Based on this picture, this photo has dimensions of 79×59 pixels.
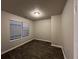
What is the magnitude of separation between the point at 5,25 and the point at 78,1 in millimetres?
3431

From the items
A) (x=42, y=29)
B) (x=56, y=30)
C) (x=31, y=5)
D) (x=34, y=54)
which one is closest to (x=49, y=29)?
(x=42, y=29)

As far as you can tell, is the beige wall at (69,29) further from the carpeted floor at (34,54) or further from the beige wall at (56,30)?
the beige wall at (56,30)

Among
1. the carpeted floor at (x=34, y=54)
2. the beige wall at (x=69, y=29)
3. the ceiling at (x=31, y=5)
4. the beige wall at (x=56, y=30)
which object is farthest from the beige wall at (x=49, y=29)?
the beige wall at (x=69, y=29)

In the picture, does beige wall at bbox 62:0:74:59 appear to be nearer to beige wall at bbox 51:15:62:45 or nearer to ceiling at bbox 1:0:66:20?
ceiling at bbox 1:0:66:20

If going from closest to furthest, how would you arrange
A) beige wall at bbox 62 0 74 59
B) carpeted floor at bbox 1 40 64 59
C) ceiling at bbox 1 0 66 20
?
beige wall at bbox 62 0 74 59 → ceiling at bbox 1 0 66 20 → carpeted floor at bbox 1 40 64 59

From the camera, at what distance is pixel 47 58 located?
2.62 metres

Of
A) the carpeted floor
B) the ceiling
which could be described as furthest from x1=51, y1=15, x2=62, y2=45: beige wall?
the ceiling

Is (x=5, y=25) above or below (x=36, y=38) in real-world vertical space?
above

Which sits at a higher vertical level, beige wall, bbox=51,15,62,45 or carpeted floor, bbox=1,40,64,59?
beige wall, bbox=51,15,62,45

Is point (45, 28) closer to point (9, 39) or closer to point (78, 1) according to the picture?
point (9, 39)

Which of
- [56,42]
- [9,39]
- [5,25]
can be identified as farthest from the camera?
[56,42]

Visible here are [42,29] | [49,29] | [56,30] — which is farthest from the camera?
[42,29]

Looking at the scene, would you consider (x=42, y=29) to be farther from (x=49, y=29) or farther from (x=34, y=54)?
(x=34, y=54)

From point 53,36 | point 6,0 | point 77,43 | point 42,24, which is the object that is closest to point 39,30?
point 42,24
